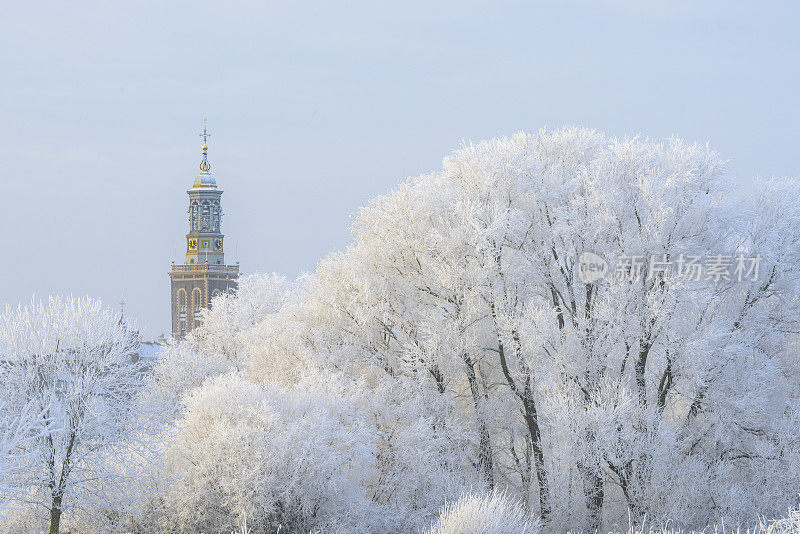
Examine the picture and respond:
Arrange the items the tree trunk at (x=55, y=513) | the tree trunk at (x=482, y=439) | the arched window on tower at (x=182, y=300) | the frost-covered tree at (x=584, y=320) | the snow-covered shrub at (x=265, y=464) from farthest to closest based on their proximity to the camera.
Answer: the arched window on tower at (x=182, y=300)
the tree trunk at (x=482, y=439)
the frost-covered tree at (x=584, y=320)
the tree trunk at (x=55, y=513)
the snow-covered shrub at (x=265, y=464)

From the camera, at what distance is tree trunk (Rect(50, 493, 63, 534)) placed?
93.2ft

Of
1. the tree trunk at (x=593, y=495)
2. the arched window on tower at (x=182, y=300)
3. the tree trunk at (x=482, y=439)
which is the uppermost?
the arched window on tower at (x=182, y=300)

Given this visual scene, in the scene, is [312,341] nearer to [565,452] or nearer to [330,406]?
[330,406]

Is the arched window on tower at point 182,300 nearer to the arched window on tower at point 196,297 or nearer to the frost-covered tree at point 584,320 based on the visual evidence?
the arched window on tower at point 196,297

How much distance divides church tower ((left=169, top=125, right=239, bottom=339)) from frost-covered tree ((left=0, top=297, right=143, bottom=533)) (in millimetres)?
122323

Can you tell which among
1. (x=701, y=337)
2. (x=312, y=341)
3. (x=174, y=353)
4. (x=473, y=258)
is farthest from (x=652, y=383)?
(x=174, y=353)

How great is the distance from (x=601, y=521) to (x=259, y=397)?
10483 mm

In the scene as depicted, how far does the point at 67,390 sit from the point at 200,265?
420 ft

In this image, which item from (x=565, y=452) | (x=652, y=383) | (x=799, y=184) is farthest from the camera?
(x=799, y=184)

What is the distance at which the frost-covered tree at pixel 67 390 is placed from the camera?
94.0 ft

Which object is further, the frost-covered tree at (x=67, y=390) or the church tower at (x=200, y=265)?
the church tower at (x=200, y=265)

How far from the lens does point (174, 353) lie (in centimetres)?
5875

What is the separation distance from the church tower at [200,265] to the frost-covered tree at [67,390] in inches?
4816

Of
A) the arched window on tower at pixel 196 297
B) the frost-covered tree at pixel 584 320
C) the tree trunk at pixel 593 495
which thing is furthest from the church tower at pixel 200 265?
the tree trunk at pixel 593 495
